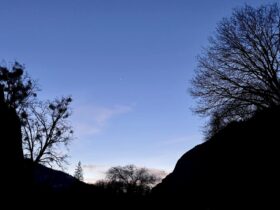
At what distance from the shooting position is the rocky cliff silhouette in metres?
6.48

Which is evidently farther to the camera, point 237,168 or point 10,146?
point 237,168

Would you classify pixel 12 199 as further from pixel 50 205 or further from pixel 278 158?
pixel 278 158

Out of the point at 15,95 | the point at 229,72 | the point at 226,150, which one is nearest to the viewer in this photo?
the point at 226,150

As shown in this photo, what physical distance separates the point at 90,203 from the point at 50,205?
184 cm

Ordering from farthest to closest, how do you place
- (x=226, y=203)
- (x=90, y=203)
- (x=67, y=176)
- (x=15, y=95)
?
(x=67, y=176), (x=15, y=95), (x=90, y=203), (x=226, y=203)

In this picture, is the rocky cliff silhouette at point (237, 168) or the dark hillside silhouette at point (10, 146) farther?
the rocky cliff silhouette at point (237, 168)

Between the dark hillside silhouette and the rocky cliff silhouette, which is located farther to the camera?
the rocky cliff silhouette

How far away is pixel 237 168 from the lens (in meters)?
7.45

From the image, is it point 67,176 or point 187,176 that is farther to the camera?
point 67,176

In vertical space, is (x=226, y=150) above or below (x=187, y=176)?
above

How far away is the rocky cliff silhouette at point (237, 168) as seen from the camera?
6.48 metres

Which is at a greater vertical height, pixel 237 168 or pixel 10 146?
pixel 10 146

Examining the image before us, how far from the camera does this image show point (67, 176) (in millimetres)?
34844

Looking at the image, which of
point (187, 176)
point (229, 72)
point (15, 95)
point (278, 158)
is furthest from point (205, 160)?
point (15, 95)
